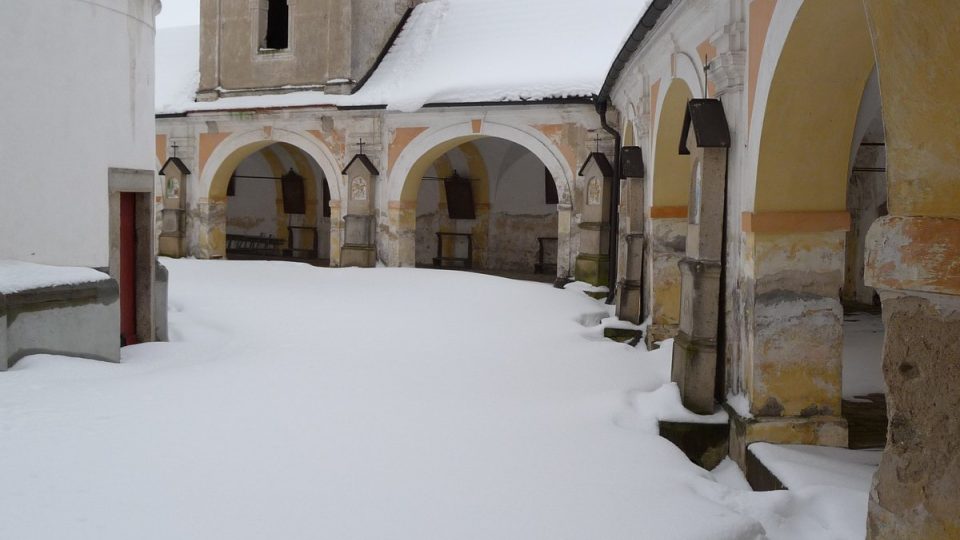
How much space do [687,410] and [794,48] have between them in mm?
2357

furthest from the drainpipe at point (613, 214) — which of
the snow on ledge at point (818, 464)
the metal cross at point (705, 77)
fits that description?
the snow on ledge at point (818, 464)

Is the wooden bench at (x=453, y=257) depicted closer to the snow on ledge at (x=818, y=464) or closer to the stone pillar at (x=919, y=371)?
the snow on ledge at (x=818, y=464)

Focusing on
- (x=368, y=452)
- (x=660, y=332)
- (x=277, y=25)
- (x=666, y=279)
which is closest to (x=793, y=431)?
(x=368, y=452)

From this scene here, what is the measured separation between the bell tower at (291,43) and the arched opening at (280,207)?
109 inches

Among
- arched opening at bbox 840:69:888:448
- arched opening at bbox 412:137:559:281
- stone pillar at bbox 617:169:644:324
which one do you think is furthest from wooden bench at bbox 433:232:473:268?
stone pillar at bbox 617:169:644:324

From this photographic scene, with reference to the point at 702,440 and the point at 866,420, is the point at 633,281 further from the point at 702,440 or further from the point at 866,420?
the point at 702,440

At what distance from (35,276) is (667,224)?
Result: 5.90m

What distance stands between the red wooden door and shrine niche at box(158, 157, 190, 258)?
963cm

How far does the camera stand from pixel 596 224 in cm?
1283

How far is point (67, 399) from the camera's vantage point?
16.6 ft

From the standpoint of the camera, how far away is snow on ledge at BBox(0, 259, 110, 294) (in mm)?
5687

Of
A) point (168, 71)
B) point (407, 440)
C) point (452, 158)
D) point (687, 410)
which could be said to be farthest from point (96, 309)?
point (168, 71)

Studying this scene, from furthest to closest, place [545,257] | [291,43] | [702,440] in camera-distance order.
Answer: [545,257], [291,43], [702,440]

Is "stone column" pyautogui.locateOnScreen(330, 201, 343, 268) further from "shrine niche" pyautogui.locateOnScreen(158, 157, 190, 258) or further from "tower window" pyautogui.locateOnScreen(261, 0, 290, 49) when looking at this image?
"tower window" pyautogui.locateOnScreen(261, 0, 290, 49)
